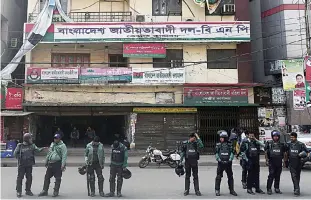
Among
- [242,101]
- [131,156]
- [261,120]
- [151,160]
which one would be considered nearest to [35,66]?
[131,156]

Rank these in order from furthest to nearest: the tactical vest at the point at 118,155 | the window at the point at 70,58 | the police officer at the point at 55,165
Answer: the window at the point at 70,58, the tactical vest at the point at 118,155, the police officer at the point at 55,165

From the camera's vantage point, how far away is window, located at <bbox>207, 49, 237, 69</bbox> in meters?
21.2

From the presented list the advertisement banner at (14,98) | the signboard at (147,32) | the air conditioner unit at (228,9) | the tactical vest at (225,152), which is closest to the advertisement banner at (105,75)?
the signboard at (147,32)

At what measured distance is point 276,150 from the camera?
9.14m

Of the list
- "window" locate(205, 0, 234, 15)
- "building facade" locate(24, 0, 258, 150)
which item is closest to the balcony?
"building facade" locate(24, 0, 258, 150)

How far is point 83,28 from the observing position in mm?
20266

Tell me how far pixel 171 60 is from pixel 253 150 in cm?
1255

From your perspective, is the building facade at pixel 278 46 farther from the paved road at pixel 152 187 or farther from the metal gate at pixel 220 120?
the paved road at pixel 152 187

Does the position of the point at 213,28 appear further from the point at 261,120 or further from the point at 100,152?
the point at 100,152

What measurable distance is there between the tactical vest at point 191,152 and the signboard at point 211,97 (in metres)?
11.2

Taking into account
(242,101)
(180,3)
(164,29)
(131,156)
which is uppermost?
(180,3)

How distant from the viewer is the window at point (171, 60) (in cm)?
2086

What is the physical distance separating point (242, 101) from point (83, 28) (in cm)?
1100

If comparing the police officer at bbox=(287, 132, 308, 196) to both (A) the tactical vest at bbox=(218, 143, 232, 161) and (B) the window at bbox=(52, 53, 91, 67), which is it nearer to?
(A) the tactical vest at bbox=(218, 143, 232, 161)
